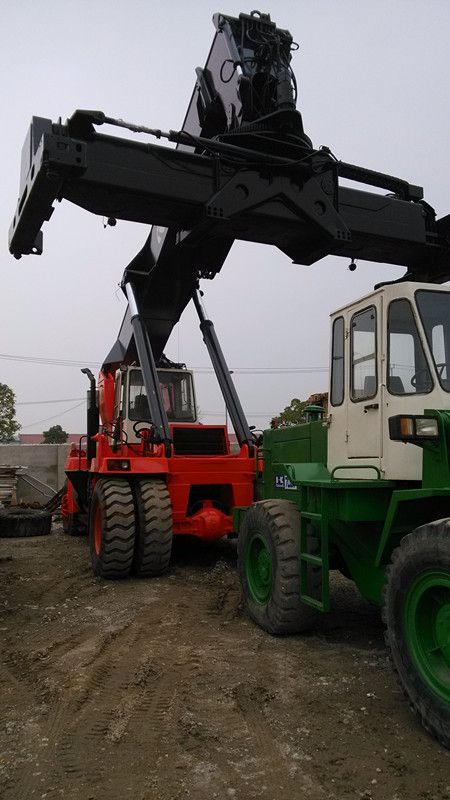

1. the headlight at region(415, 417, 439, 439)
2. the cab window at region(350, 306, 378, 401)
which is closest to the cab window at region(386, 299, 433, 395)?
the cab window at region(350, 306, 378, 401)

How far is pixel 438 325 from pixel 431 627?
190 centimetres

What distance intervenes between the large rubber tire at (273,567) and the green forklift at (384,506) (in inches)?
0.4

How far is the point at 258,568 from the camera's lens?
567cm

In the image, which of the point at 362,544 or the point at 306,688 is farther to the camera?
the point at 362,544

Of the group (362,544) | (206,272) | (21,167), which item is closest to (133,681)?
(362,544)

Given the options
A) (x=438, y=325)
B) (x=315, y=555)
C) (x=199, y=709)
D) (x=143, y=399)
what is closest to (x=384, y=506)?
(x=315, y=555)

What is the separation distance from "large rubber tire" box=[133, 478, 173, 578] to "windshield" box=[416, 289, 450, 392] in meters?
4.14

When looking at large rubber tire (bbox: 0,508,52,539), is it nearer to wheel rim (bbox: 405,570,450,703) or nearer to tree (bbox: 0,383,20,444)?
wheel rim (bbox: 405,570,450,703)

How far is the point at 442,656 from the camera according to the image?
10.9 ft

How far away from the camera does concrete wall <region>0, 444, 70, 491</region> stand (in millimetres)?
16281

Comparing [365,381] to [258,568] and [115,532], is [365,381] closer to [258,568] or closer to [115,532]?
[258,568]

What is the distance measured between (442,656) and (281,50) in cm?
573

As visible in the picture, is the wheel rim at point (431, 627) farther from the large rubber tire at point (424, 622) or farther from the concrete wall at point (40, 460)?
the concrete wall at point (40, 460)

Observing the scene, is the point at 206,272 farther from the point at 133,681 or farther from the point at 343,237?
the point at 133,681
